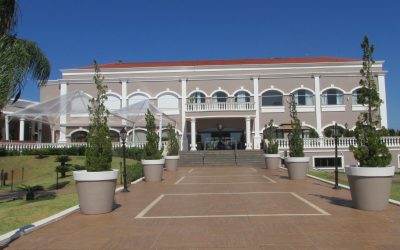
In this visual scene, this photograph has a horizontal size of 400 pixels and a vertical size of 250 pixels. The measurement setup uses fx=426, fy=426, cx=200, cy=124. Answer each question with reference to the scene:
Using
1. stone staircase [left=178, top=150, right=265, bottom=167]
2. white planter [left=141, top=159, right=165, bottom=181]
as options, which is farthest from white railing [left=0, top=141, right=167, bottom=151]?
white planter [left=141, top=159, right=165, bottom=181]

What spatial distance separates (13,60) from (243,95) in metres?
32.2

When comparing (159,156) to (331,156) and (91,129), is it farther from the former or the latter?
(331,156)

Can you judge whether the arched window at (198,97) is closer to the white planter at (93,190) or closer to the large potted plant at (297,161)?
the large potted plant at (297,161)

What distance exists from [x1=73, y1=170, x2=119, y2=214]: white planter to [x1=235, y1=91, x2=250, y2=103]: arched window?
30.5 m

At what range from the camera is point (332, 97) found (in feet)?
128

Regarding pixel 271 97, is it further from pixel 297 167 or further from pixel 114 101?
pixel 297 167

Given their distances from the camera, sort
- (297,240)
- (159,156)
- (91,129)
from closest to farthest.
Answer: (297,240) < (91,129) < (159,156)

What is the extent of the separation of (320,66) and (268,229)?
1391 inches

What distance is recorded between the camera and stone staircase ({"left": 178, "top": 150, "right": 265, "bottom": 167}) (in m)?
30.9

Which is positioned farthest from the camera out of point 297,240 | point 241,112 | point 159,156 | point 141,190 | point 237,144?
point 237,144

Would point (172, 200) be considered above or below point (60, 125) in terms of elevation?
below

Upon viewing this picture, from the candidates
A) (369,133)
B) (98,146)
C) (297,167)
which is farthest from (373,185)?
(297,167)

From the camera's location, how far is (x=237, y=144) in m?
39.5

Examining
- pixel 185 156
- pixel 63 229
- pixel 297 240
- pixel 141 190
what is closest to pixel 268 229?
pixel 297 240
